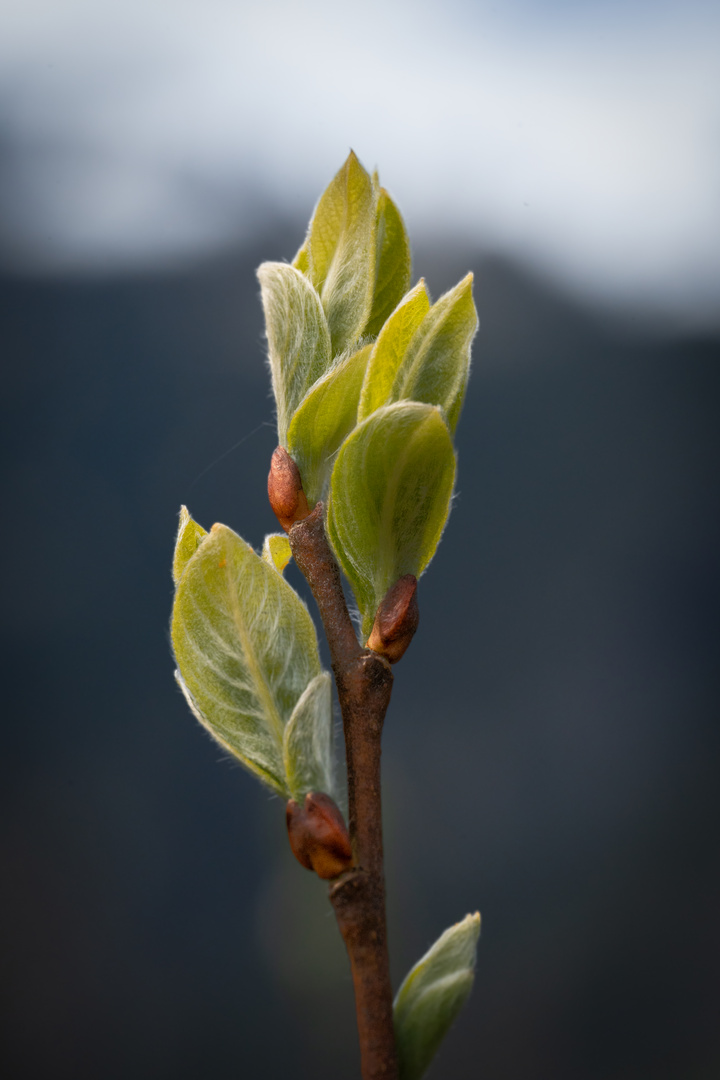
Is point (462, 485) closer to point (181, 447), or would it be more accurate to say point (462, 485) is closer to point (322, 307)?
point (181, 447)

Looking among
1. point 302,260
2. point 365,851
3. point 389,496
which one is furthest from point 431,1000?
point 302,260

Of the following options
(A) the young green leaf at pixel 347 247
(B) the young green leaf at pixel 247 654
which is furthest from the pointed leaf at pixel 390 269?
(B) the young green leaf at pixel 247 654

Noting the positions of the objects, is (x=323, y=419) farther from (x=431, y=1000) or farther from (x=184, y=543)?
(x=431, y=1000)

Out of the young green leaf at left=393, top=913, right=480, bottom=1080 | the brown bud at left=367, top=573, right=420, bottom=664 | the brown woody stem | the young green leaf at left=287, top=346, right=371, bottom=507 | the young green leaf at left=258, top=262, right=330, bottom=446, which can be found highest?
the young green leaf at left=258, top=262, right=330, bottom=446

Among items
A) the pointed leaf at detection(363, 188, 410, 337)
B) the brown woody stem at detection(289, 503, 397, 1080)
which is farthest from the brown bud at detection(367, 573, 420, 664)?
the pointed leaf at detection(363, 188, 410, 337)

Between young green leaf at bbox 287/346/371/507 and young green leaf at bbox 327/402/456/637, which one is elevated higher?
young green leaf at bbox 287/346/371/507

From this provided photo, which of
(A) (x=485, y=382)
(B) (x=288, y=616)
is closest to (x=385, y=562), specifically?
(B) (x=288, y=616)

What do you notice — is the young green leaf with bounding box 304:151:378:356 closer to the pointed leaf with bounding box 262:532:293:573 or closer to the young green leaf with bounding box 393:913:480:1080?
the pointed leaf with bounding box 262:532:293:573
